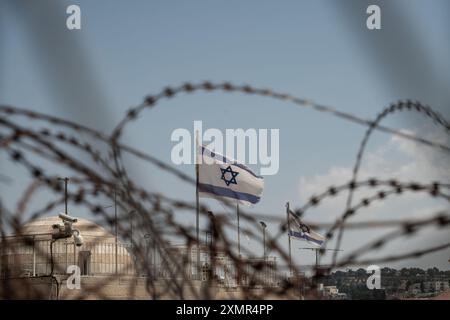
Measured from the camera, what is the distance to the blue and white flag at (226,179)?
8.38 meters

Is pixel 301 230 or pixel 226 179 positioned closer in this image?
pixel 301 230

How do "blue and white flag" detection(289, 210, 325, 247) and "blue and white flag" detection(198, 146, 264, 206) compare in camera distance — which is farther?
"blue and white flag" detection(198, 146, 264, 206)

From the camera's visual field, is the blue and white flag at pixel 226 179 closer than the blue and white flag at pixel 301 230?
No

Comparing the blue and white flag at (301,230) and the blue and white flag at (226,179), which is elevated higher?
the blue and white flag at (226,179)

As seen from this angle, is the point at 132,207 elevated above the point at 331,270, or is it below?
above

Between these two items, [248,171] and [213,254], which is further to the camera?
[248,171]

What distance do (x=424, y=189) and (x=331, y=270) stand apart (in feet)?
1.81

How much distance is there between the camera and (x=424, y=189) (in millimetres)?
3520

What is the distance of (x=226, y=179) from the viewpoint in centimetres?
925

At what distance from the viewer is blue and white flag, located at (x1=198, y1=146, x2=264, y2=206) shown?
8.38 m

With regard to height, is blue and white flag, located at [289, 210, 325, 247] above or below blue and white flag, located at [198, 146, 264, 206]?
below
